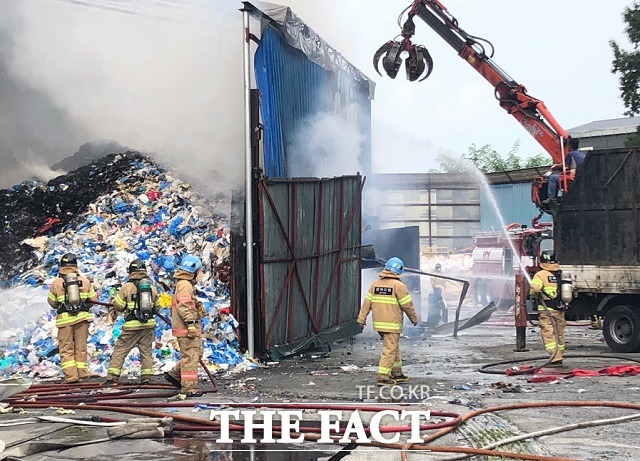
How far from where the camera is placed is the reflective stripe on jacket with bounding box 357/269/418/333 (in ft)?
33.4

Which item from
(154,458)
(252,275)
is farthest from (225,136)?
(154,458)

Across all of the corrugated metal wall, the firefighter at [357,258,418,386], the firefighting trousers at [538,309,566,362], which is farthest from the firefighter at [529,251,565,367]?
the corrugated metal wall

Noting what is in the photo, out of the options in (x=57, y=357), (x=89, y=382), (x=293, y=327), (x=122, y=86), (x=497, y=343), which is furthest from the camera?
(x=122, y=86)

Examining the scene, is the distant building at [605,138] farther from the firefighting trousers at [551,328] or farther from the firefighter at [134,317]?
the firefighter at [134,317]

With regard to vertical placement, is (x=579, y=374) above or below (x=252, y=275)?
below

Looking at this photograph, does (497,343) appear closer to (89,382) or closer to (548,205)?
(548,205)

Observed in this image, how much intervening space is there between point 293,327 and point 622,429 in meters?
6.20

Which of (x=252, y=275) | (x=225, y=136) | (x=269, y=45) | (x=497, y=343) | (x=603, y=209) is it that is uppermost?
(x=269, y=45)

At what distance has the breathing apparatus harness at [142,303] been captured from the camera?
1015cm

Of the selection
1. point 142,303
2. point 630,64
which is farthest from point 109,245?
point 630,64

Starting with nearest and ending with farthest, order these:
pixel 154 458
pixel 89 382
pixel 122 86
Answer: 1. pixel 154 458
2. pixel 89 382
3. pixel 122 86

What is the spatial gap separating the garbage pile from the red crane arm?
5511 mm

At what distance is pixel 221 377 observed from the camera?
36.0 ft

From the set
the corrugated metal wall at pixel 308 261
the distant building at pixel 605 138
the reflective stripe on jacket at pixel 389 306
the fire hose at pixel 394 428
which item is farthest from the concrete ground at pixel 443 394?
the distant building at pixel 605 138
